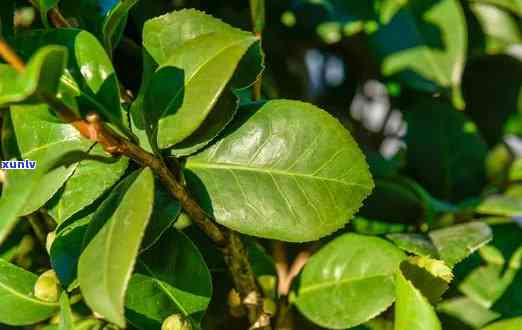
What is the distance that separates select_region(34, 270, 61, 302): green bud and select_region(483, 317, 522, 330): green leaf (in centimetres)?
42

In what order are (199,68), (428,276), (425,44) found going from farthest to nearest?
(425,44) → (428,276) → (199,68)

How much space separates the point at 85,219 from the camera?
26.9 inches

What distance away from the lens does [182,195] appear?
0.67m

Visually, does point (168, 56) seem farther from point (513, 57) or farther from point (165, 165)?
point (513, 57)

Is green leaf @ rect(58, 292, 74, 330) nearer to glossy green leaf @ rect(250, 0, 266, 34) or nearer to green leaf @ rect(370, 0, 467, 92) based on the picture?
glossy green leaf @ rect(250, 0, 266, 34)

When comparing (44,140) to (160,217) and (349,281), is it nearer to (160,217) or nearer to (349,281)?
(160,217)

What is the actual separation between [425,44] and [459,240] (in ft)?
1.17

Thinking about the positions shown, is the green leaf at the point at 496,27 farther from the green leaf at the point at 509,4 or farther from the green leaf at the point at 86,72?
the green leaf at the point at 86,72

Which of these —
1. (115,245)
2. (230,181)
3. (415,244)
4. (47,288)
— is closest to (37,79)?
(115,245)

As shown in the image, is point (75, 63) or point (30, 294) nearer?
point (75, 63)

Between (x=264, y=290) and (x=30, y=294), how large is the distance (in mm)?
245

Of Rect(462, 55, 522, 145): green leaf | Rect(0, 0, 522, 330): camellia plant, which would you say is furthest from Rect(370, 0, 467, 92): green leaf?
Rect(462, 55, 522, 145): green leaf

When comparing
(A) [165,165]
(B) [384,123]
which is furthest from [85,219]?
(B) [384,123]

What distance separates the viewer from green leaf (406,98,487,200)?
1.08 m
